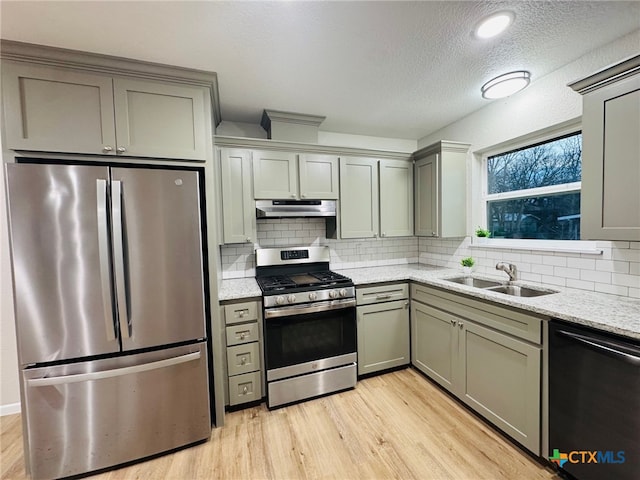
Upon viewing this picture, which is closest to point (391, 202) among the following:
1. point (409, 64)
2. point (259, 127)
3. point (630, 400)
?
point (409, 64)

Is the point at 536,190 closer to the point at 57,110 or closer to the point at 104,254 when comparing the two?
the point at 104,254

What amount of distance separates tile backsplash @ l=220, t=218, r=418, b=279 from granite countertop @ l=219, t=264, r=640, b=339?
22 cm

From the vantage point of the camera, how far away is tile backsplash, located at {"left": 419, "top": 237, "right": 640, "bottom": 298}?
5.74 feet

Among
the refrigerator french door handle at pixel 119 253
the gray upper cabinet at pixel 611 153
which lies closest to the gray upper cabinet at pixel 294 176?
the refrigerator french door handle at pixel 119 253

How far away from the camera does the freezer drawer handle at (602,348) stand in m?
1.22

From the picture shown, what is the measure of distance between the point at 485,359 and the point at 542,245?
1.12 m

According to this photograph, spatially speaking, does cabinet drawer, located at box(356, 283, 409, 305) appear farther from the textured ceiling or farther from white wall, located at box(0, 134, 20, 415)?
white wall, located at box(0, 134, 20, 415)

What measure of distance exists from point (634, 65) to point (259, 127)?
8.90 ft

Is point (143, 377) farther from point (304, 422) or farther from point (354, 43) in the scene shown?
point (354, 43)

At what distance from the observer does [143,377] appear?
1.72 meters

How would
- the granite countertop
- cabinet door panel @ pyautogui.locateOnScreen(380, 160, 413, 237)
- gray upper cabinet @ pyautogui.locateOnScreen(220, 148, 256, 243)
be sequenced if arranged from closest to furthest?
the granite countertop, gray upper cabinet @ pyautogui.locateOnScreen(220, 148, 256, 243), cabinet door panel @ pyautogui.locateOnScreen(380, 160, 413, 237)

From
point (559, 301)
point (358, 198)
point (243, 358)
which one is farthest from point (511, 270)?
point (243, 358)

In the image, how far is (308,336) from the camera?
2.33 meters

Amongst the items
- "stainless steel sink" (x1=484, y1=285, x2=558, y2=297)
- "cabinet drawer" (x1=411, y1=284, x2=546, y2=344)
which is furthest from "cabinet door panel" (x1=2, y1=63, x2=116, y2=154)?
"stainless steel sink" (x1=484, y1=285, x2=558, y2=297)
